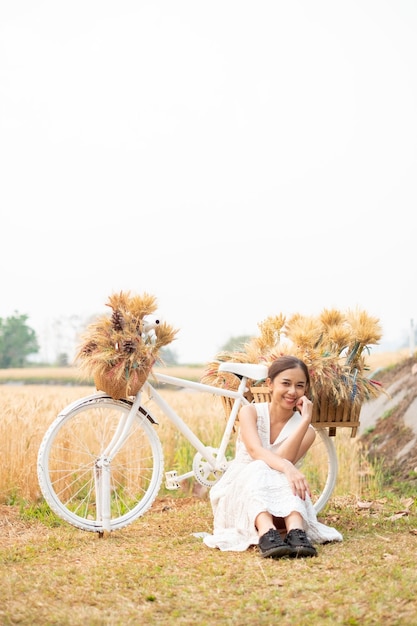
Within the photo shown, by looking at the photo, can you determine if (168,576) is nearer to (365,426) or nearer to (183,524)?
(183,524)

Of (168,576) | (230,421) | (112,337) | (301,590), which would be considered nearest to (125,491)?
(230,421)

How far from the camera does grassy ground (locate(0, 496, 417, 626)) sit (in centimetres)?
396

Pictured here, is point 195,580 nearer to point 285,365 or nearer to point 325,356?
point 285,365

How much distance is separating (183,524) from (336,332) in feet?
5.83

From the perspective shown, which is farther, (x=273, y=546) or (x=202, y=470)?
(x=202, y=470)

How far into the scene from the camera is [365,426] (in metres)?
10.8

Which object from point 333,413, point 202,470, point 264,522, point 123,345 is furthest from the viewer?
point 333,413

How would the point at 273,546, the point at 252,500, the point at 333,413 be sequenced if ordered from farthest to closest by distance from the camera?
the point at 333,413 < the point at 252,500 < the point at 273,546

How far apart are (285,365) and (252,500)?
2.86ft

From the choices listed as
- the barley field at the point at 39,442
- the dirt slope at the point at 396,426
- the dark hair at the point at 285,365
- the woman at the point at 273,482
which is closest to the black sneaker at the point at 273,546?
the woman at the point at 273,482

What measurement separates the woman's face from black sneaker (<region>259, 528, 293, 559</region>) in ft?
2.88

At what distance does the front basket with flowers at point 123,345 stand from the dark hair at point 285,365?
73 cm

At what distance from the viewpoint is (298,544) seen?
16.1 ft

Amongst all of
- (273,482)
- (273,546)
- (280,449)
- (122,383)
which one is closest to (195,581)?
(273,546)
